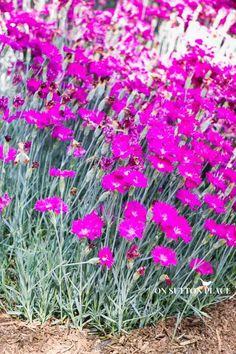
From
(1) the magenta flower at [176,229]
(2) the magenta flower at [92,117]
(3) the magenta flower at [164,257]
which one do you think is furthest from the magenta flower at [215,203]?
(2) the magenta flower at [92,117]

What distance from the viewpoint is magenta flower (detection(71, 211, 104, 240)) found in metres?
2.21

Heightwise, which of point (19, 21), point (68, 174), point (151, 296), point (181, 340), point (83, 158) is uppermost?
point (19, 21)

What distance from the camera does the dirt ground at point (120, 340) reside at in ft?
7.67

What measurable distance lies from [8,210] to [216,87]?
137 centimetres

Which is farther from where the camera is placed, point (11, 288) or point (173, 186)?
point (173, 186)

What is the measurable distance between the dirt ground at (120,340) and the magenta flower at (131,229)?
1.69 feet

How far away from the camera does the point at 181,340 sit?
2.44 m

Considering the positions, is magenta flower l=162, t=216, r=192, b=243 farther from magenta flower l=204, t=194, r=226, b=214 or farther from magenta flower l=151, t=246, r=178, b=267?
magenta flower l=204, t=194, r=226, b=214

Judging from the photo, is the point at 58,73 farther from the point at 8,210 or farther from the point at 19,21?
the point at 8,210

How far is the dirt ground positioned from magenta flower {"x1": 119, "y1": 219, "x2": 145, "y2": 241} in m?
0.52

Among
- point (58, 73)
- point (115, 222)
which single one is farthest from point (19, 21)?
point (115, 222)

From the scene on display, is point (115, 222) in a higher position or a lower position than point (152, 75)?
lower

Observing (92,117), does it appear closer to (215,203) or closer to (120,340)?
(215,203)

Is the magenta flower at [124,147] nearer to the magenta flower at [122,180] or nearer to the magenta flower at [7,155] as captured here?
the magenta flower at [122,180]
